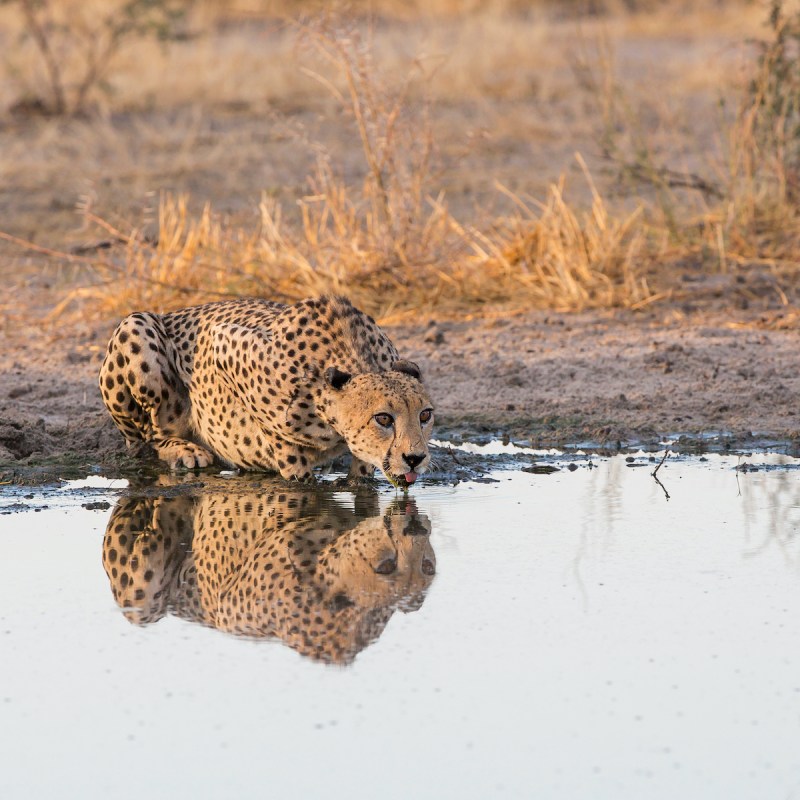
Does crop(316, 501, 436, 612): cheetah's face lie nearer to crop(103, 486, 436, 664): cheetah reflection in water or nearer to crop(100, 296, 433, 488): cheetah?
crop(103, 486, 436, 664): cheetah reflection in water

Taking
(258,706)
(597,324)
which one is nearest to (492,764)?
(258,706)

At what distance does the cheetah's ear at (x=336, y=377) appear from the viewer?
203 inches

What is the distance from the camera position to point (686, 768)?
10.2ft

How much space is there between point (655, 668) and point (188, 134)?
8984mm

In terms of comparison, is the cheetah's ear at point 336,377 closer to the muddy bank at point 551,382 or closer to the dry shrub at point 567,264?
the muddy bank at point 551,382

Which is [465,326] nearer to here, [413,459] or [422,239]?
[422,239]

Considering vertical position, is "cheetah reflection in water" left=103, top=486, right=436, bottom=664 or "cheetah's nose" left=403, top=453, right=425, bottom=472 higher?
"cheetah's nose" left=403, top=453, right=425, bottom=472

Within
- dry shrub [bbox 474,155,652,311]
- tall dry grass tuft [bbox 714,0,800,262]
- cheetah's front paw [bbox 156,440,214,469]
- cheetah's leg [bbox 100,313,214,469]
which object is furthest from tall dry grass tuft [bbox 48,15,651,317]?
cheetah's front paw [bbox 156,440,214,469]

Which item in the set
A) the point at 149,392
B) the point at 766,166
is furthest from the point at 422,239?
the point at 149,392

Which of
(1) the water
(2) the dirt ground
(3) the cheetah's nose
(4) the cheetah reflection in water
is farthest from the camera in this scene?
(2) the dirt ground

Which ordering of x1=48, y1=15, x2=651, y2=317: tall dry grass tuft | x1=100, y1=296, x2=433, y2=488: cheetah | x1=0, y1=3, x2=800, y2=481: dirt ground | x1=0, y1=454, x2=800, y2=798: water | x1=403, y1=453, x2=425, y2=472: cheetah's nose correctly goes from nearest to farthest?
x1=0, y1=454, x2=800, y2=798: water, x1=403, y1=453, x2=425, y2=472: cheetah's nose, x1=100, y1=296, x2=433, y2=488: cheetah, x1=0, y1=3, x2=800, y2=481: dirt ground, x1=48, y1=15, x2=651, y2=317: tall dry grass tuft

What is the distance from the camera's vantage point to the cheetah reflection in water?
13.3 ft

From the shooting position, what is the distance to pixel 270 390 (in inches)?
216

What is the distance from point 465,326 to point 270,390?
2.45m
